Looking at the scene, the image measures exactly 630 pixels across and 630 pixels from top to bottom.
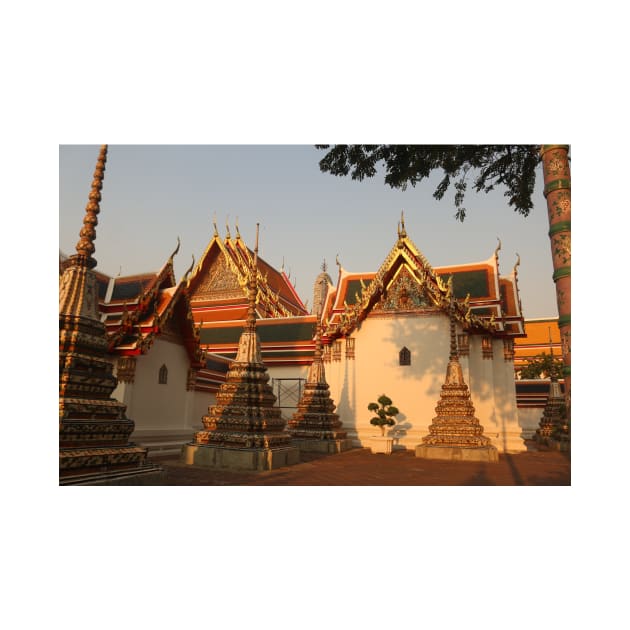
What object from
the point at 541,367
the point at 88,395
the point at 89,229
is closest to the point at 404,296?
the point at 89,229

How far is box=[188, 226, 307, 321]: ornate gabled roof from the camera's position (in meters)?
19.4

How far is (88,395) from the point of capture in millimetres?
4246

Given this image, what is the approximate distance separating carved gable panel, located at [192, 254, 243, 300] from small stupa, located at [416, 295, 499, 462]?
1152 cm

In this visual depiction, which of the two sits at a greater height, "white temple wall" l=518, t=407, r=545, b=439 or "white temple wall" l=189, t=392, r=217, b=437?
"white temple wall" l=189, t=392, r=217, b=437

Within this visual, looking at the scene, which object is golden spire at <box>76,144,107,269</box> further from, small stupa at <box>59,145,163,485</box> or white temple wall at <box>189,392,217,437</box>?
white temple wall at <box>189,392,217,437</box>

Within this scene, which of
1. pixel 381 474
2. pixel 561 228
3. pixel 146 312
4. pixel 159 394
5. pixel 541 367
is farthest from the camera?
pixel 541 367

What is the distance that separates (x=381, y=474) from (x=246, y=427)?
2.20 meters

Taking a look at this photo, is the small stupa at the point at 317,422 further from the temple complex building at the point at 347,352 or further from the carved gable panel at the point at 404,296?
the carved gable panel at the point at 404,296

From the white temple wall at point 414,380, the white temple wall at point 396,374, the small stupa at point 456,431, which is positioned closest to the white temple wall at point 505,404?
the white temple wall at point 414,380

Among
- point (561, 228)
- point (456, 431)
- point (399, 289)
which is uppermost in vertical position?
point (399, 289)

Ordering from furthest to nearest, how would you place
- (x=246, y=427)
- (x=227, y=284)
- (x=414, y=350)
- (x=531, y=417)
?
1. (x=227, y=284)
2. (x=531, y=417)
3. (x=414, y=350)
4. (x=246, y=427)

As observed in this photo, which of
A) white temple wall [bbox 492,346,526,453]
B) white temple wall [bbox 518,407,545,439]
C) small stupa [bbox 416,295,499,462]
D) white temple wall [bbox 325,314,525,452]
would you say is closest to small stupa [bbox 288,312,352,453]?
white temple wall [bbox 325,314,525,452]

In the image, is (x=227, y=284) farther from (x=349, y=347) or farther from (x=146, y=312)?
(x=146, y=312)

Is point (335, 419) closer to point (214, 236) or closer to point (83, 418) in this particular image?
point (83, 418)
